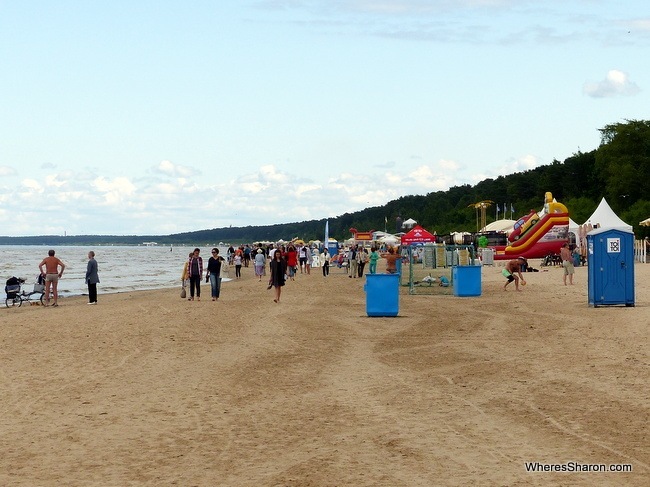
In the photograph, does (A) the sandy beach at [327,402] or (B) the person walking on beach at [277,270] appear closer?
(A) the sandy beach at [327,402]

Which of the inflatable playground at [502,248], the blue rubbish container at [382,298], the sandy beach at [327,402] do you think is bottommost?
the sandy beach at [327,402]

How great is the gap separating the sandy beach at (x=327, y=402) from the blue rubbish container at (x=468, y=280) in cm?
769

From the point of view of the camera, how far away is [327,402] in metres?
9.80

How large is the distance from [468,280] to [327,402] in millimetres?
18442

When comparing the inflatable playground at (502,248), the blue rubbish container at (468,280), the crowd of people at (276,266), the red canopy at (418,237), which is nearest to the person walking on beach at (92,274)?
the crowd of people at (276,266)

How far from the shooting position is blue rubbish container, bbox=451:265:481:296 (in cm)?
2777

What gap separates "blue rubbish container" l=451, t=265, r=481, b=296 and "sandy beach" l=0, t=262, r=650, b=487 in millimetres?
7686

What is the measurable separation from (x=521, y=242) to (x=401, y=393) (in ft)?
143

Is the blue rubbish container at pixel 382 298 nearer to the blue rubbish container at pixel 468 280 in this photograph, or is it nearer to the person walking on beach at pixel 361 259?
the blue rubbish container at pixel 468 280

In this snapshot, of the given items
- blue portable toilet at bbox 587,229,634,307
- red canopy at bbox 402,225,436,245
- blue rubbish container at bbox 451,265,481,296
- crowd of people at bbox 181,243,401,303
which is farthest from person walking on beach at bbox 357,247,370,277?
blue portable toilet at bbox 587,229,634,307

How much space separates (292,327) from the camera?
734 inches

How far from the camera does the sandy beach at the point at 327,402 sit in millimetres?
6875

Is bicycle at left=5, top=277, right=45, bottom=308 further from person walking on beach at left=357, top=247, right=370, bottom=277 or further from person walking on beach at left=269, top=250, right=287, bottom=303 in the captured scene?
person walking on beach at left=357, top=247, right=370, bottom=277

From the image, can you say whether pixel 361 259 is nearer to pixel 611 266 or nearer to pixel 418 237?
pixel 418 237
